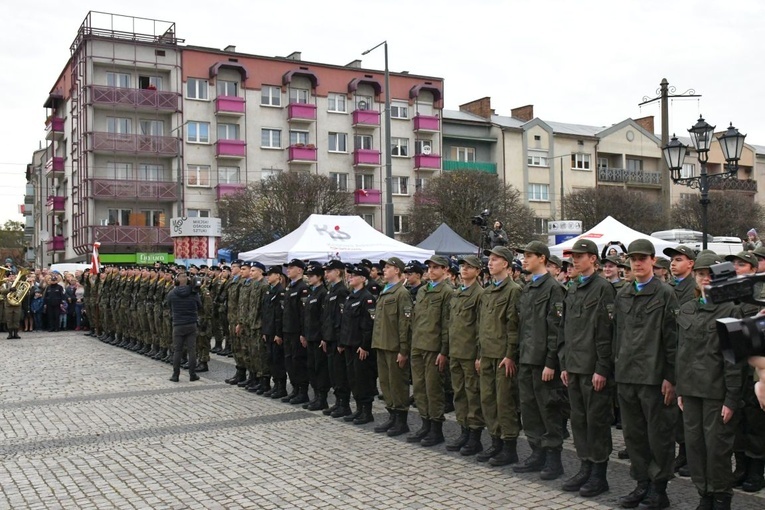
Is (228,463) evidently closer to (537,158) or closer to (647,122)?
(537,158)

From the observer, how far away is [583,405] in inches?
279

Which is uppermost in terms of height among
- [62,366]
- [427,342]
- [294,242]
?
[294,242]

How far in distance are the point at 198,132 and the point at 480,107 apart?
78.8ft

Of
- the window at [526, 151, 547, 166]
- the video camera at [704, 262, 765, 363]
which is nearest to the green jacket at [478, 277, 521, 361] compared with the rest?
the video camera at [704, 262, 765, 363]

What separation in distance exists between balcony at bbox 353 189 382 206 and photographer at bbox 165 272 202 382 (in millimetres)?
39973

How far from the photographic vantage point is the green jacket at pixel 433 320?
8920 millimetres

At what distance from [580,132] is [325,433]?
60.2 meters

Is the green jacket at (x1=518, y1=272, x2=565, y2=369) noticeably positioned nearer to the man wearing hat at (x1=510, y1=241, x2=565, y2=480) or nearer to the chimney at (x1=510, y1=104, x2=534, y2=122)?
the man wearing hat at (x1=510, y1=241, x2=565, y2=480)

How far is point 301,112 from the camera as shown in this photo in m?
53.8

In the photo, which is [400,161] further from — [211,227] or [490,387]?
[490,387]

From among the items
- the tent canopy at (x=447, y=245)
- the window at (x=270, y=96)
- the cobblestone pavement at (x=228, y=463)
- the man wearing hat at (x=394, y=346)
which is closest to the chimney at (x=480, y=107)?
the window at (x=270, y=96)

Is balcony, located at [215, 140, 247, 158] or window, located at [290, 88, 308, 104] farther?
window, located at [290, 88, 308, 104]

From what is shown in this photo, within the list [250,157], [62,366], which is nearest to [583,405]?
[62,366]

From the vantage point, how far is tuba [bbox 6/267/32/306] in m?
25.3
